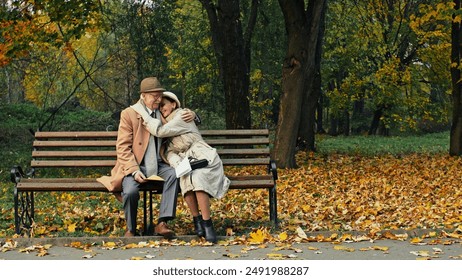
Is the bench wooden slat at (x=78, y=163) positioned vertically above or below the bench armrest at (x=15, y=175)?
above

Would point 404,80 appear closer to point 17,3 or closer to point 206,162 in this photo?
point 17,3

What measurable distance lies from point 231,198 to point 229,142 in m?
3.03

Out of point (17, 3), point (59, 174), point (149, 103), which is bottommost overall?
point (59, 174)

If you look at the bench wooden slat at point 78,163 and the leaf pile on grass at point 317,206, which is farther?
the bench wooden slat at point 78,163

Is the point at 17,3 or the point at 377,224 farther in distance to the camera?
the point at 17,3

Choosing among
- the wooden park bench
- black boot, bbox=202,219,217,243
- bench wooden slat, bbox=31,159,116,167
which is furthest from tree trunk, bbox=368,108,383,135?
black boot, bbox=202,219,217,243

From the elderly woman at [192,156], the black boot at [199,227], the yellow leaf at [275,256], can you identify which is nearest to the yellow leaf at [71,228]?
the elderly woman at [192,156]

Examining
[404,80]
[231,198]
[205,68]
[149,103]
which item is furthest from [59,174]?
[404,80]

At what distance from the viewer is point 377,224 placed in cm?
964

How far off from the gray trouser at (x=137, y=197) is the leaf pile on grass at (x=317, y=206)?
47 cm

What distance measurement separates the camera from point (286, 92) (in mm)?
17688

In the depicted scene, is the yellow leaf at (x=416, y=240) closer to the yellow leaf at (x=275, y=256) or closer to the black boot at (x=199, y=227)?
the yellow leaf at (x=275, y=256)

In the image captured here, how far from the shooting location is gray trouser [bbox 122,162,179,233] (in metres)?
8.70

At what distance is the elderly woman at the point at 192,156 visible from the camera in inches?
342
